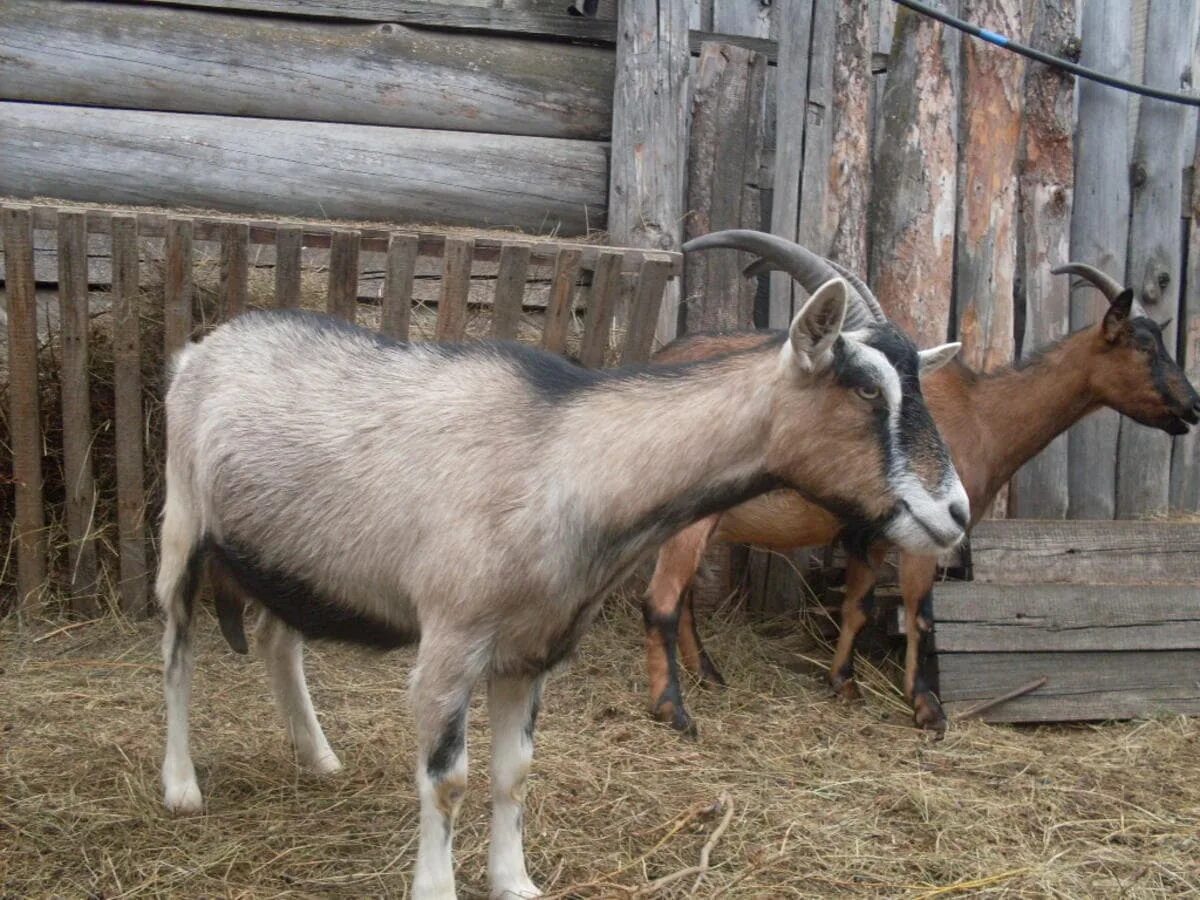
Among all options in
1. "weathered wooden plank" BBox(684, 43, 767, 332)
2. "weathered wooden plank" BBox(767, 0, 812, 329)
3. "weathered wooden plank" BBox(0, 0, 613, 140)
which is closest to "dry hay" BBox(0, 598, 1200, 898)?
"weathered wooden plank" BBox(684, 43, 767, 332)

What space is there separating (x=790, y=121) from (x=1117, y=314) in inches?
78.7

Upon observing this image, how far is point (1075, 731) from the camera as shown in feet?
21.5

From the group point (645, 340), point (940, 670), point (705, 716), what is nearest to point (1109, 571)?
point (940, 670)

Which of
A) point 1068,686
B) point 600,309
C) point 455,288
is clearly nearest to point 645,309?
Result: point 600,309

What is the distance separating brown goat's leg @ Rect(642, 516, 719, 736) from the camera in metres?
6.37

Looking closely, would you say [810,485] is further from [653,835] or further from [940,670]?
[940,670]

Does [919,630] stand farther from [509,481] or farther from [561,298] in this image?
[509,481]

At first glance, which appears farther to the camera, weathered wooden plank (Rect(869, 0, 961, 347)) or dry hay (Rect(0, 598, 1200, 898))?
weathered wooden plank (Rect(869, 0, 961, 347))

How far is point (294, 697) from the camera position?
17.4 feet

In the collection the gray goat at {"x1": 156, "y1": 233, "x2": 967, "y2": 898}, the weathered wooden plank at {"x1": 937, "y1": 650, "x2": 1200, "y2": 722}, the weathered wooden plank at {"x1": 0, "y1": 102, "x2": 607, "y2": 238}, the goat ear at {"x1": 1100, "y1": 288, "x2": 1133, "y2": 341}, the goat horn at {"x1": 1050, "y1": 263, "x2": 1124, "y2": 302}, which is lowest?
the weathered wooden plank at {"x1": 937, "y1": 650, "x2": 1200, "y2": 722}

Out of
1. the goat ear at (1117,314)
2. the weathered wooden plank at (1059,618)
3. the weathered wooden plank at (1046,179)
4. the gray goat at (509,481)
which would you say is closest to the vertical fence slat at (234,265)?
the gray goat at (509,481)

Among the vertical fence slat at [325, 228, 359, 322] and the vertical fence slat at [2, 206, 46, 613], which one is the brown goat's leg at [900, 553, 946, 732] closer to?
the vertical fence slat at [325, 228, 359, 322]

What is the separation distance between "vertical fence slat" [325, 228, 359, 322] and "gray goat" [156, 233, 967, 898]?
1.66 m

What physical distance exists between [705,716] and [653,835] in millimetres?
1663
